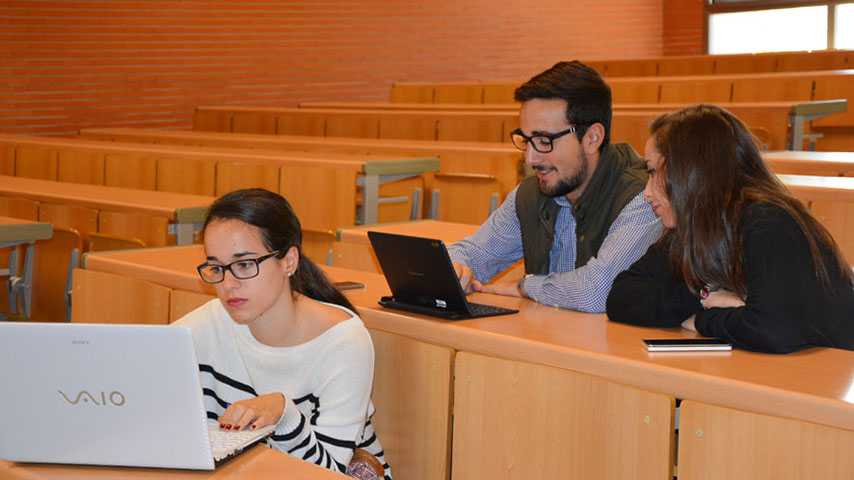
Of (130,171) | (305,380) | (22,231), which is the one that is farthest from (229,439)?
(130,171)

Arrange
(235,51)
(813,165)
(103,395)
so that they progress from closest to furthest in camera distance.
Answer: (103,395)
(813,165)
(235,51)

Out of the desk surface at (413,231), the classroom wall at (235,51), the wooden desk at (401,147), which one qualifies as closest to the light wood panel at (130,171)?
the wooden desk at (401,147)

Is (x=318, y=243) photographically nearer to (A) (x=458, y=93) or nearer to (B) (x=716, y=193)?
(B) (x=716, y=193)

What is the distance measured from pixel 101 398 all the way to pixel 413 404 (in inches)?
32.7

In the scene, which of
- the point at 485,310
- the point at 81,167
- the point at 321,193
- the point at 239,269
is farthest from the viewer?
the point at 81,167

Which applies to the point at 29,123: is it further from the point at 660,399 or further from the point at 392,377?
the point at 660,399

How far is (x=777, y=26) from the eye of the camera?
10852 millimetres

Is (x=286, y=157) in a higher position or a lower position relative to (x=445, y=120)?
lower

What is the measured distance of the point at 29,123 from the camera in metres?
7.00

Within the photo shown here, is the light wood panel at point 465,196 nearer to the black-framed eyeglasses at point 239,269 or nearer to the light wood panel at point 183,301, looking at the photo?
the light wood panel at point 183,301

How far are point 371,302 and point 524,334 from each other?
494 millimetres

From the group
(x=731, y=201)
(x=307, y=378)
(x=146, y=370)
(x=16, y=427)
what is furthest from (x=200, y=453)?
(x=731, y=201)

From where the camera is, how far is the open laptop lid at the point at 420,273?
6.83 ft

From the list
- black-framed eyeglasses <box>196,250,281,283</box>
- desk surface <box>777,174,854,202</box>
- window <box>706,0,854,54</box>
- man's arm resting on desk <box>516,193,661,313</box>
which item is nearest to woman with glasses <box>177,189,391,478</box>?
black-framed eyeglasses <box>196,250,281,283</box>
